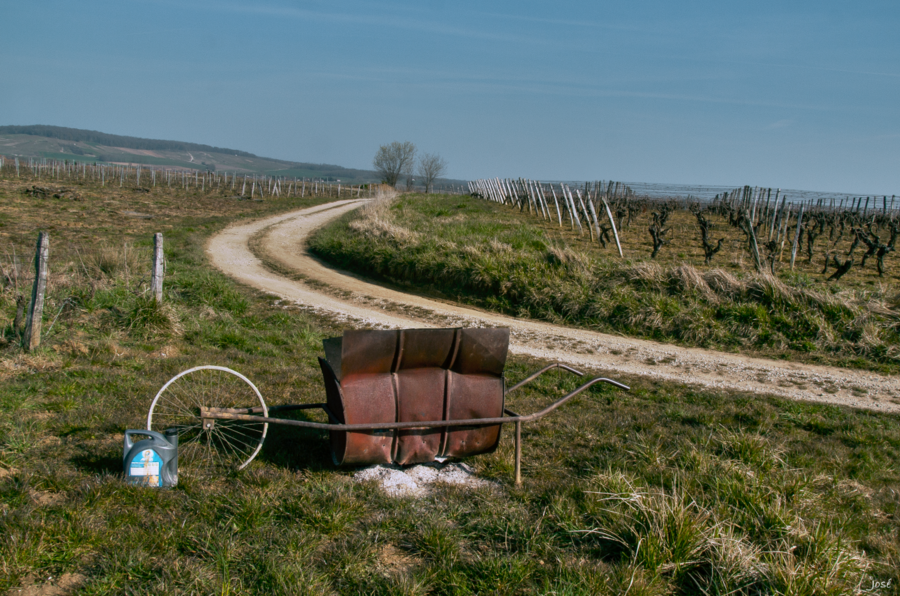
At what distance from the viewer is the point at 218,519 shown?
→ 354 cm

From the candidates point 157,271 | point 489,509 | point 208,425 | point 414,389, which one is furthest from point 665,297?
point 208,425

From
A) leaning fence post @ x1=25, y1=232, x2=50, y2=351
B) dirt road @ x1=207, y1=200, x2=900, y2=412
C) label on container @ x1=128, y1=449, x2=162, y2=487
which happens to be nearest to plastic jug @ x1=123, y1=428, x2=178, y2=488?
label on container @ x1=128, y1=449, x2=162, y2=487

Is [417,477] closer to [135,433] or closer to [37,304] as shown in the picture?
[135,433]

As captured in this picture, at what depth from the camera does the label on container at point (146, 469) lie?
378 centimetres

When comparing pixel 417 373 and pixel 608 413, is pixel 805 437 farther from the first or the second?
pixel 417 373

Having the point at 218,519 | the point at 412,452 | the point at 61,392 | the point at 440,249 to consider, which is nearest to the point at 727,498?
the point at 412,452

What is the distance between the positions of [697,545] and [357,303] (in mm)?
10111

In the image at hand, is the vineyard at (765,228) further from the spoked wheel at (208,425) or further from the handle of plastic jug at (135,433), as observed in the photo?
the handle of plastic jug at (135,433)

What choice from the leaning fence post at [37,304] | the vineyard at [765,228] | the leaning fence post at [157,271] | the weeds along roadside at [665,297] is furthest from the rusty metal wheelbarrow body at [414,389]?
the vineyard at [765,228]

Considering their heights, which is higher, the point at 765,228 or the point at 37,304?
the point at 765,228

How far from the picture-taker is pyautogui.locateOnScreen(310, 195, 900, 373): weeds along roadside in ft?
30.3

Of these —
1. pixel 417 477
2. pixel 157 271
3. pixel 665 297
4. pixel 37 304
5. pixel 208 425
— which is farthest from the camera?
pixel 665 297

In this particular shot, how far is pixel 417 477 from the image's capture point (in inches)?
172

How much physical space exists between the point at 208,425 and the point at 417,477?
5.16ft
